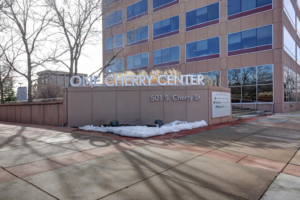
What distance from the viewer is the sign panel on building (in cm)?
1285

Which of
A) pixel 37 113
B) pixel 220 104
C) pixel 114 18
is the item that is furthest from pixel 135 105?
pixel 114 18

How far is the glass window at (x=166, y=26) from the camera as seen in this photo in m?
28.3

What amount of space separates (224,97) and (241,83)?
36.2 ft

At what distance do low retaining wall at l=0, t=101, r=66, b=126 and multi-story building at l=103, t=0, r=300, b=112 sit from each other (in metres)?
7.50

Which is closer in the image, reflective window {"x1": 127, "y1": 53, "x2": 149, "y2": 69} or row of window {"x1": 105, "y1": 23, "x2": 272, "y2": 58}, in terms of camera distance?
row of window {"x1": 105, "y1": 23, "x2": 272, "y2": 58}

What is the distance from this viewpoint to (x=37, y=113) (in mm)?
16078

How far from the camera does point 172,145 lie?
24.2 feet

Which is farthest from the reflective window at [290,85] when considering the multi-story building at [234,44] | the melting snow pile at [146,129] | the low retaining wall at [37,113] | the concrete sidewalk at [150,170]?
the low retaining wall at [37,113]

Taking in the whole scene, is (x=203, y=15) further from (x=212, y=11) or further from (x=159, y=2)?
(x=159, y=2)

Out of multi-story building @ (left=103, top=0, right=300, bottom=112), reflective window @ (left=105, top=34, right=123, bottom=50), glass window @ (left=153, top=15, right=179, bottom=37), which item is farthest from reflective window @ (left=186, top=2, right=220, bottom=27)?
reflective window @ (left=105, top=34, right=123, bottom=50)

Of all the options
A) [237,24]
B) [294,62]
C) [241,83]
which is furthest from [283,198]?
[294,62]

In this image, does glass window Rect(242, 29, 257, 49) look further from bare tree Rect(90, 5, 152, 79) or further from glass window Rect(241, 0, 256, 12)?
bare tree Rect(90, 5, 152, 79)

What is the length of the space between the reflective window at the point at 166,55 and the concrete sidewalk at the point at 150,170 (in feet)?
71.5

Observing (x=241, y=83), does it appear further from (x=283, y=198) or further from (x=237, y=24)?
(x=283, y=198)
